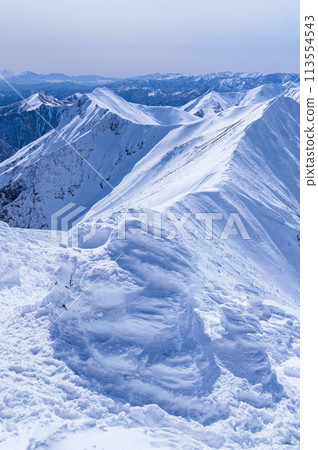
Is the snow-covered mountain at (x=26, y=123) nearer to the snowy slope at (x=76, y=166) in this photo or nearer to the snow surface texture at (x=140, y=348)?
the snowy slope at (x=76, y=166)

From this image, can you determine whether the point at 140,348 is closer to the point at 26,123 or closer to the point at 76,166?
the point at 76,166

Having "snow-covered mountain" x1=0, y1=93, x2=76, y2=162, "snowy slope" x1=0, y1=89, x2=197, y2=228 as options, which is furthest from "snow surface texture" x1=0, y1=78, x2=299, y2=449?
"snow-covered mountain" x1=0, y1=93, x2=76, y2=162

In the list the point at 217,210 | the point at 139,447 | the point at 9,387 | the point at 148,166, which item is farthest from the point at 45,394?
the point at 148,166

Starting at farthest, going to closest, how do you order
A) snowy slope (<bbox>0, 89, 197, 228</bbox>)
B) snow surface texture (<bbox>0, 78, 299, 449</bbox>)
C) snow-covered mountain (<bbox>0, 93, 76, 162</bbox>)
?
snow-covered mountain (<bbox>0, 93, 76, 162</bbox>), snowy slope (<bbox>0, 89, 197, 228</bbox>), snow surface texture (<bbox>0, 78, 299, 449</bbox>)

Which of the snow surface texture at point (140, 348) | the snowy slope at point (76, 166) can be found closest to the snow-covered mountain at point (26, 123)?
the snowy slope at point (76, 166)

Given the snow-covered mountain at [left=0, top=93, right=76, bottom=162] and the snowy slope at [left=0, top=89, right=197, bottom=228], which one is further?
the snow-covered mountain at [left=0, top=93, right=76, bottom=162]

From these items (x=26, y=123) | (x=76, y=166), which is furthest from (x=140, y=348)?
(x=26, y=123)

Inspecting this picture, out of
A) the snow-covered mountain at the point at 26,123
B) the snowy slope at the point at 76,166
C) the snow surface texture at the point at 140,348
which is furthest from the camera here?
the snow-covered mountain at the point at 26,123

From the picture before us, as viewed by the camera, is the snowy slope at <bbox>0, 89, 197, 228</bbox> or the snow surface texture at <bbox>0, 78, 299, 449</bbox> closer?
the snow surface texture at <bbox>0, 78, 299, 449</bbox>

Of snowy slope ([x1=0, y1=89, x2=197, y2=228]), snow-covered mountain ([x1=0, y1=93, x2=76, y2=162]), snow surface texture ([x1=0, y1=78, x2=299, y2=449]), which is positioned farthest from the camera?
snow-covered mountain ([x1=0, y1=93, x2=76, y2=162])

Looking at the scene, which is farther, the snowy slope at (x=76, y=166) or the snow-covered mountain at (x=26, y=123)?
the snow-covered mountain at (x=26, y=123)

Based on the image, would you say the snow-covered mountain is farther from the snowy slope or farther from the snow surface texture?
the snow surface texture

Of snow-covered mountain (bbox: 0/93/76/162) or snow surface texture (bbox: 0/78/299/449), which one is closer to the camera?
snow surface texture (bbox: 0/78/299/449)
